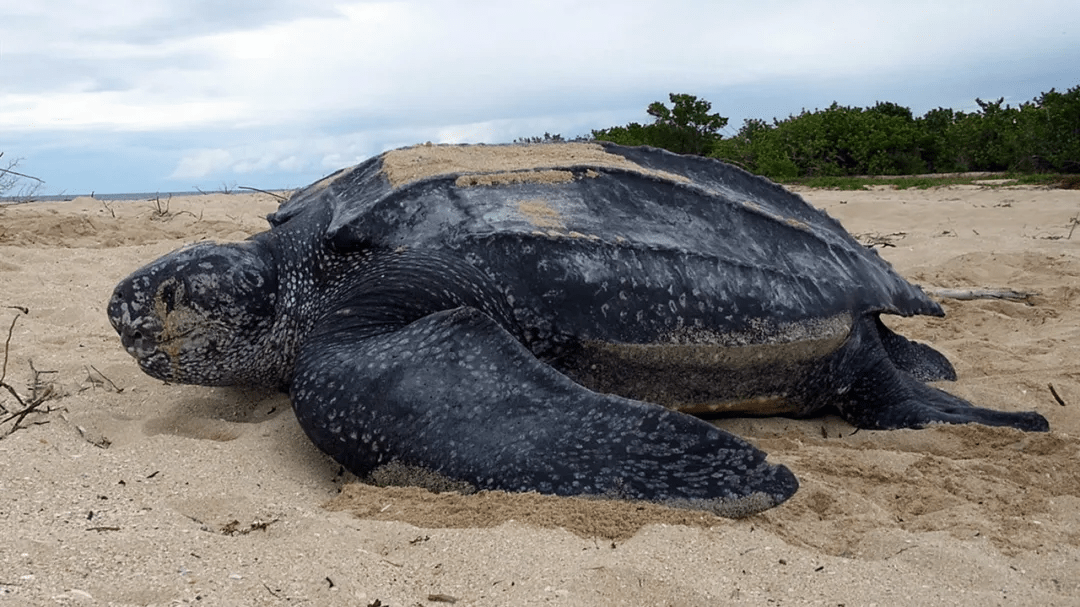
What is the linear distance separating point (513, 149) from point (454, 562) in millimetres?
1671

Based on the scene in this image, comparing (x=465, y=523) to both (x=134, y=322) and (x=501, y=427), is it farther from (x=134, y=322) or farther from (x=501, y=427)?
(x=134, y=322)

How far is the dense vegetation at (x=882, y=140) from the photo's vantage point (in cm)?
1028

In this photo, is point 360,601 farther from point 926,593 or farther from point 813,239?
point 813,239

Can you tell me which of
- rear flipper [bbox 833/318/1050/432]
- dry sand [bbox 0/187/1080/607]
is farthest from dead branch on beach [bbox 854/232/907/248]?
rear flipper [bbox 833/318/1050/432]

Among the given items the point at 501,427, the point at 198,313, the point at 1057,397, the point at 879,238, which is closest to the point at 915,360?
the point at 1057,397

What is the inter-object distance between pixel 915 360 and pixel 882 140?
10.1m

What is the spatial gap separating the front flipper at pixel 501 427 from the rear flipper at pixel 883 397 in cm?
96

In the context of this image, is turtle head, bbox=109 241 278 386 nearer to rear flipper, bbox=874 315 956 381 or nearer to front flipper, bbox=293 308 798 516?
front flipper, bbox=293 308 798 516

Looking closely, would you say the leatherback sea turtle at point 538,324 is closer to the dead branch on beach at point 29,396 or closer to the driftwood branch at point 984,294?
the dead branch on beach at point 29,396

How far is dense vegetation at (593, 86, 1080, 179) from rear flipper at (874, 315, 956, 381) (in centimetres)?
800

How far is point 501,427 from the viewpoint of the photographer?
1738 millimetres

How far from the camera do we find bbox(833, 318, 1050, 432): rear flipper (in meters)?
2.39

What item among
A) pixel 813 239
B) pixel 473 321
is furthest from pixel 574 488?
pixel 813 239

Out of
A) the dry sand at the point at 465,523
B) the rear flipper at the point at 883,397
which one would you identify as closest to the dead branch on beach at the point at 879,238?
the dry sand at the point at 465,523
